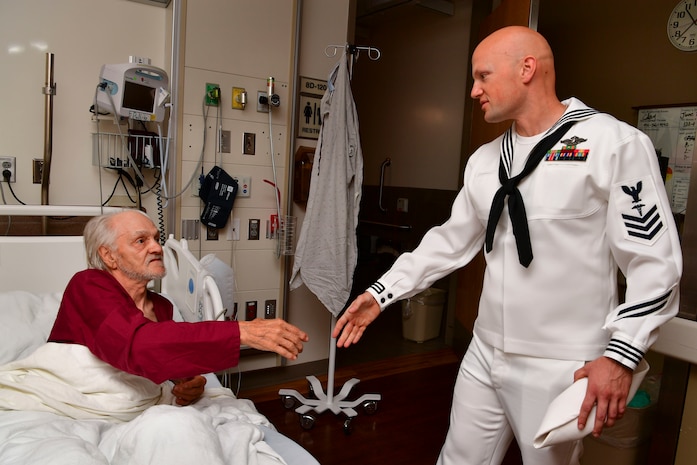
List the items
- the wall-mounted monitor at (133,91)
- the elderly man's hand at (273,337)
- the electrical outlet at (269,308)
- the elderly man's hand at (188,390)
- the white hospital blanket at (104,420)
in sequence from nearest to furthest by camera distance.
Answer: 1. the white hospital blanket at (104,420)
2. the elderly man's hand at (273,337)
3. the elderly man's hand at (188,390)
4. the wall-mounted monitor at (133,91)
5. the electrical outlet at (269,308)

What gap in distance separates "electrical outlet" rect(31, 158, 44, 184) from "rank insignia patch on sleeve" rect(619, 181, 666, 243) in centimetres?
263

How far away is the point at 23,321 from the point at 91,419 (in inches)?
27.7

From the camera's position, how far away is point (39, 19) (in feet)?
8.38

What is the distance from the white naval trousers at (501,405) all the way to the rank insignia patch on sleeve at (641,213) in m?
0.37

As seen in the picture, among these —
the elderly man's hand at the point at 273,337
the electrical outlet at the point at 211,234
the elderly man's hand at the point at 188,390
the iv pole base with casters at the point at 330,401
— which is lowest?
the iv pole base with casters at the point at 330,401

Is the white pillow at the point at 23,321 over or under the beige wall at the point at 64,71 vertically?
under

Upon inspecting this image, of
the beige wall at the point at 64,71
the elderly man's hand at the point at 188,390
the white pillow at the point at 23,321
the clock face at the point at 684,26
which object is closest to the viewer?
the elderly man's hand at the point at 188,390

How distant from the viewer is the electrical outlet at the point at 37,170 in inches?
103

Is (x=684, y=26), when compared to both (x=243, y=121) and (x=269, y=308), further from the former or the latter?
(x=269, y=308)

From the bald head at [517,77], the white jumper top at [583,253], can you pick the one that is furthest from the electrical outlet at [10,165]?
the bald head at [517,77]

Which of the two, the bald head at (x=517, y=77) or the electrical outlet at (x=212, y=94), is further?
the electrical outlet at (x=212, y=94)

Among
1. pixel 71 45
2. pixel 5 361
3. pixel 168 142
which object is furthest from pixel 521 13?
pixel 5 361

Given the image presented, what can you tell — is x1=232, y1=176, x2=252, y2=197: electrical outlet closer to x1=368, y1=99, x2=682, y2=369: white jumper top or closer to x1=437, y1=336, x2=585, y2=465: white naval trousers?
x1=368, y1=99, x2=682, y2=369: white jumper top

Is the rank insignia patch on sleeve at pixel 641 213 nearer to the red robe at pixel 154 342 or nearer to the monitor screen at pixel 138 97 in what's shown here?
the red robe at pixel 154 342
